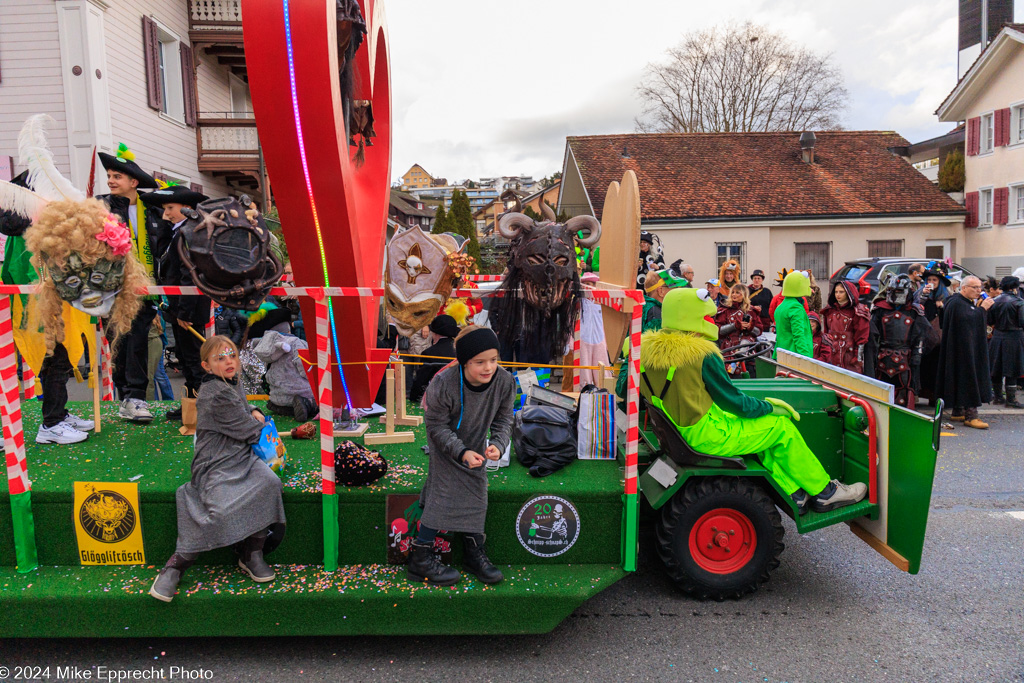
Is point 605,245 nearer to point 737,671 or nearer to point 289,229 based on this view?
point 289,229

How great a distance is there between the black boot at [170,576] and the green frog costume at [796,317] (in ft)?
21.8

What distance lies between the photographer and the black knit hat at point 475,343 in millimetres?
3201

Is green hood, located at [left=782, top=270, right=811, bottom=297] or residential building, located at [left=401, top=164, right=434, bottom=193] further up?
residential building, located at [left=401, top=164, right=434, bottom=193]

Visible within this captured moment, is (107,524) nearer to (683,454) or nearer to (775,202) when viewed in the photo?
(683,454)

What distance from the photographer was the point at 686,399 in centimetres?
374

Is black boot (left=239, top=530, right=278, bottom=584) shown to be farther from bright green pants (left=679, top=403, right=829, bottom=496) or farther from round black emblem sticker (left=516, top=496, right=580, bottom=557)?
bright green pants (left=679, top=403, right=829, bottom=496)

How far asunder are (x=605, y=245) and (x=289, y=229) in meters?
2.70

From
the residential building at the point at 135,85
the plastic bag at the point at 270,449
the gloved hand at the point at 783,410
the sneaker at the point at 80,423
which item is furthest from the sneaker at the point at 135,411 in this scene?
the residential building at the point at 135,85

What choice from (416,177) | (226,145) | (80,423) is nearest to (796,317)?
(80,423)

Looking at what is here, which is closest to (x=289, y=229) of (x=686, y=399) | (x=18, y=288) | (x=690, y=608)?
(x=18, y=288)

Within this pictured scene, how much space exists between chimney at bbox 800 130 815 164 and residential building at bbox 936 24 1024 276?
180 inches

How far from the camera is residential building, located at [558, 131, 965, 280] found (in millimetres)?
20688

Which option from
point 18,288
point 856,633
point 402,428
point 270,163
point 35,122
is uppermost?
point 35,122

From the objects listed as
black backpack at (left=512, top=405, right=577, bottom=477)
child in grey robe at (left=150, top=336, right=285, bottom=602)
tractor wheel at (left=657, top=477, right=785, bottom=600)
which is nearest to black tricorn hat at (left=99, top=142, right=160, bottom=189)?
child in grey robe at (left=150, top=336, right=285, bottom=602)
